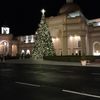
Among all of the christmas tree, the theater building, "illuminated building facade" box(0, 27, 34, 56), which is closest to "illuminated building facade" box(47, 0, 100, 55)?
the theater building

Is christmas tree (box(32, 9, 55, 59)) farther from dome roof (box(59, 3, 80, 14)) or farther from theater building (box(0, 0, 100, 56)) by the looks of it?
dome roof (box(59, 3, 80, 14))

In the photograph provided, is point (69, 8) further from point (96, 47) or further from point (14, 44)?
point (14, 44)

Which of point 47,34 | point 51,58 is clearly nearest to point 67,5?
point 47,34

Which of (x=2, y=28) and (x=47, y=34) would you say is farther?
(x=2, y=28)

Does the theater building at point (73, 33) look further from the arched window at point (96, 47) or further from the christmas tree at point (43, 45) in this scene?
the christmas tree at point (43, 45)

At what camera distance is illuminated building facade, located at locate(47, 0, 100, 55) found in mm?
65512

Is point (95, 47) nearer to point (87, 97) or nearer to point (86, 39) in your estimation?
point (86, 39)

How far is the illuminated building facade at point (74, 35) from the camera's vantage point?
65512mm

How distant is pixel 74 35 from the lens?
66250 millimetres

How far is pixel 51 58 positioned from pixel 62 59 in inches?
138

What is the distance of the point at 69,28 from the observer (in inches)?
2640

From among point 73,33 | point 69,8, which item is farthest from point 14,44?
point 73,33

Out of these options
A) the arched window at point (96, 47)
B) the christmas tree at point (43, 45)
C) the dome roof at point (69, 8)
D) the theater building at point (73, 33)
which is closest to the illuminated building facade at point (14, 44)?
the theater building at point (73, 33)

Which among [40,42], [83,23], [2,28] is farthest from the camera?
[2,28]
